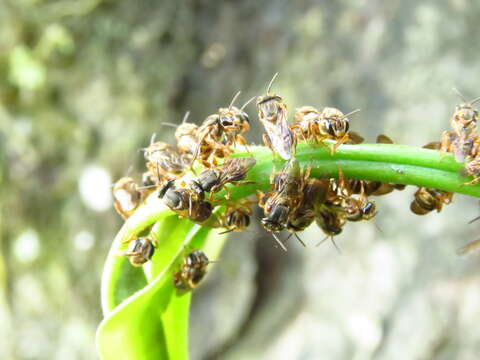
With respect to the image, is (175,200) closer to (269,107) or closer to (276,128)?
(276,128)

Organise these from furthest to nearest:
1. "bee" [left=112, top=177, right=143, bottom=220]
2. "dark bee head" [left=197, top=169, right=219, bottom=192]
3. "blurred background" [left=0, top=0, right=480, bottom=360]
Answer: "blurred background" [left=0, top=0, right=480, bottom=360] → "bee" [left=112, top=177, right=143, bottom=220] → "dark bee head" [left=197, top=169, right=219, bottom=192]

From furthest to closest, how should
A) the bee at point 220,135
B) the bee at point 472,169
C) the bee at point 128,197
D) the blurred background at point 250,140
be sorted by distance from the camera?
the blurred background at point 250,140, the bee at point 128,197, the bee at point 220,135, the bee at point 472,169

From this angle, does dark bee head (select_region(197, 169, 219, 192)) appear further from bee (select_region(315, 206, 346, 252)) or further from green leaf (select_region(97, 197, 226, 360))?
bee (select_region(315, 206, 346, 252))

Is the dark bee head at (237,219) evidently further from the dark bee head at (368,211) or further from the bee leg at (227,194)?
the dark bee head at (368,211)

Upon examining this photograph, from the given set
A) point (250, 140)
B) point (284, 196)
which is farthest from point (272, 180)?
point (250, 140)

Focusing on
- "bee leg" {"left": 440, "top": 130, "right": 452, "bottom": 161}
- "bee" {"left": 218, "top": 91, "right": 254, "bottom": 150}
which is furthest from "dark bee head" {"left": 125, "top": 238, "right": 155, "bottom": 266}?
"bee leg" {"left": 440, "top": 130, "right": 452, "bottom": 161}

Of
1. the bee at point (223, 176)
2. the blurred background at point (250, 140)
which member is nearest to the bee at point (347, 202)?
the bee at point (223, 176)

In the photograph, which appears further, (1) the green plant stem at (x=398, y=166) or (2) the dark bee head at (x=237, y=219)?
(2) the dark bee head at (x=237, y=219)
